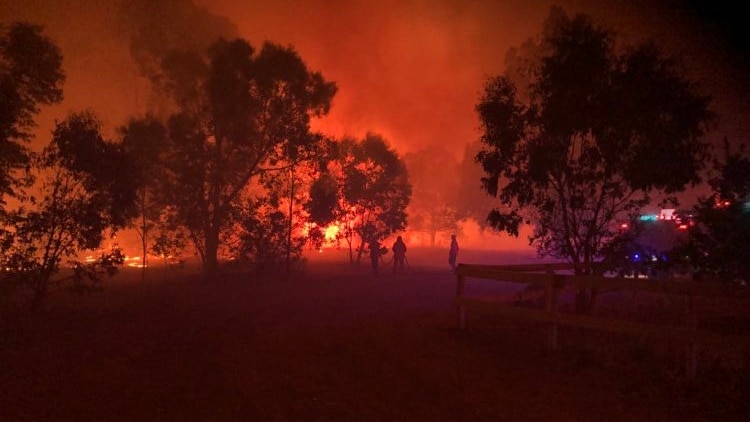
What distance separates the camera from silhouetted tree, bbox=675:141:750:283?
Result: 33.3 ft

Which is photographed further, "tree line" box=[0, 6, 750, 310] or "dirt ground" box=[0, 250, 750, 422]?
"tree line" box=[0, 6, 750, 310]

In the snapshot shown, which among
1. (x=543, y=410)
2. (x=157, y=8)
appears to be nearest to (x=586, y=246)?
(x=543, y=410)

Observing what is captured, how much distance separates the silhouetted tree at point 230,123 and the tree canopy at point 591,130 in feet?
Result: 47.4

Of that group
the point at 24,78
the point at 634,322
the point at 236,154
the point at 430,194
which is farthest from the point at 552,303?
the point at 430,194

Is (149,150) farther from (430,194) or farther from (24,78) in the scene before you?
(430,194)

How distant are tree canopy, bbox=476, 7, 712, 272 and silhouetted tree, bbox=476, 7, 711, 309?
0.08ft

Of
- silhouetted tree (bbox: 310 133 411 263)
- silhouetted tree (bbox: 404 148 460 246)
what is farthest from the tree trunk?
silhouetted tree (bbox: 404 148 460 246)

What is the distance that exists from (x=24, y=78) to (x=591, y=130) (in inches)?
690

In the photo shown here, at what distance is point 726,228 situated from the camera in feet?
33.4

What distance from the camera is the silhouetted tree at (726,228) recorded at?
10164mm

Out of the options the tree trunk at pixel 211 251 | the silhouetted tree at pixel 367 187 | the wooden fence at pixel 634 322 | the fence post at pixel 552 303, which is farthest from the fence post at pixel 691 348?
the silhouetted tree at pixel 367 187

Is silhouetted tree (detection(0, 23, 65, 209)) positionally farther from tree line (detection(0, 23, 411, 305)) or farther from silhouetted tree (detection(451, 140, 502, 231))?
silhouetted tree (detection(451, 140, 502, 231))

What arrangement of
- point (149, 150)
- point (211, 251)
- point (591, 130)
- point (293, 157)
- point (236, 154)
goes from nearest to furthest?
1. point (591, 130)
2. point (149, 150)
3. point (293, 157)
4. point (211, 251)
5. point (236, 154)

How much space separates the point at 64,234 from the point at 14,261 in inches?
64.0
